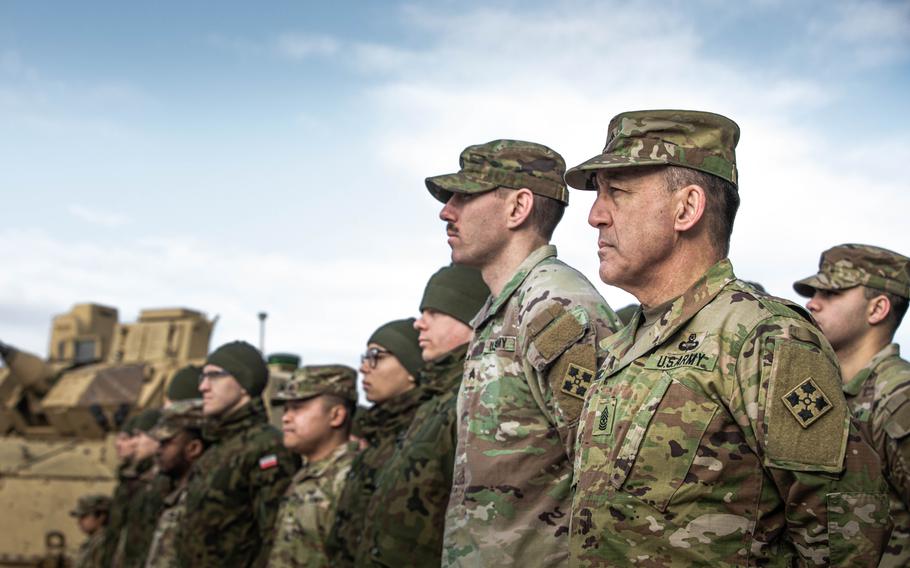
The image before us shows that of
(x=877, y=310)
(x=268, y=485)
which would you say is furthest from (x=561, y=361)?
(x=268, y=485)

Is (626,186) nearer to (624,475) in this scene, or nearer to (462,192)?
(624,475)

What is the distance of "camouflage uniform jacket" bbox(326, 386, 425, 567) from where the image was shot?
6.09 metres

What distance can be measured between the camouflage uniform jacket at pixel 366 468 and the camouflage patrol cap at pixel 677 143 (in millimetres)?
2965

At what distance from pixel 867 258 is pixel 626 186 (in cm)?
239

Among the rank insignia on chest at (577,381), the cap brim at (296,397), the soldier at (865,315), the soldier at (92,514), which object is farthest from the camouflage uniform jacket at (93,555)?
the rank insignia on chest at (577,381)

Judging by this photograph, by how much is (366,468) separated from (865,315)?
9.88 ft

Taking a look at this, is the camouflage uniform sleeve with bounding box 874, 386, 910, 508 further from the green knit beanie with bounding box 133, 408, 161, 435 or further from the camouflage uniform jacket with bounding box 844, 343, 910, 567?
the green knit beanie with bounding box 133, 408, 161, 435

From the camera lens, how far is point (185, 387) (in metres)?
11.0

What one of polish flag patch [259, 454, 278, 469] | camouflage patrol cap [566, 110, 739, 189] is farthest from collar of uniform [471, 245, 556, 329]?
polish flag patch [259, 454, 278, 469]

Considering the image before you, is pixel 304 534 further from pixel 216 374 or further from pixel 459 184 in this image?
pixel 459 184

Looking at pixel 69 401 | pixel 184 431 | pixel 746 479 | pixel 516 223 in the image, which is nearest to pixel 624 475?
pixel 746 479

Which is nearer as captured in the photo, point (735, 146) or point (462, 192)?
point (735, 146)

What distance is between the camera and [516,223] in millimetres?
4488

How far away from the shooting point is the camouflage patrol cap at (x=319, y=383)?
7.33 m
